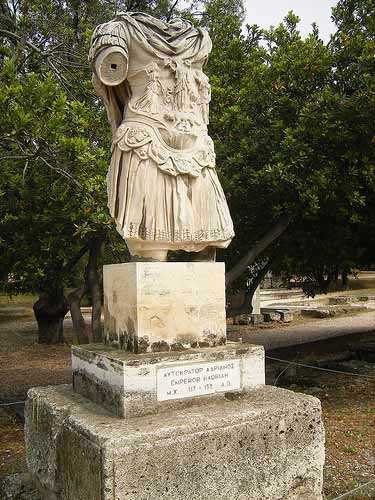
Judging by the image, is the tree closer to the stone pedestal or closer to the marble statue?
the marble statue

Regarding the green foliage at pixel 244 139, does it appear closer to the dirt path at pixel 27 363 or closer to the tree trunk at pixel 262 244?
the tree trunk at pixel 262 244

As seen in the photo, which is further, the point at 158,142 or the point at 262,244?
the point at 262,244

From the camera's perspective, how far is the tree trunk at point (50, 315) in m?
13.7

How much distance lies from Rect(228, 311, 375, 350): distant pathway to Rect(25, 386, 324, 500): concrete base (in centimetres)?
958

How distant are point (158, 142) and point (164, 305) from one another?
1085mm

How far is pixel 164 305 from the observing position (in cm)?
338

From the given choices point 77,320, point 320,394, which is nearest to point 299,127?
point 320,394

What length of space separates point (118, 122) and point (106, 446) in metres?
2.25

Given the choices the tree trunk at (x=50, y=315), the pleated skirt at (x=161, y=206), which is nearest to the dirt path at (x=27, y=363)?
the tree trunk at (x=50, y=315)

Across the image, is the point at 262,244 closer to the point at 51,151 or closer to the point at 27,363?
the point at 51,151

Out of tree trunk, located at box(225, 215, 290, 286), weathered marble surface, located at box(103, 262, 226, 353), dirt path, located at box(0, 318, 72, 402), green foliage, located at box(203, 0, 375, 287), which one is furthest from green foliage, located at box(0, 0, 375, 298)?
weathered marble surface, located at box(103, 262, 226, 353)

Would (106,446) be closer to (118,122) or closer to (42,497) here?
(42,497)

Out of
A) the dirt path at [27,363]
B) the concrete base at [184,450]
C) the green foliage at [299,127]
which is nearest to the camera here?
the concrete base at [184,450]

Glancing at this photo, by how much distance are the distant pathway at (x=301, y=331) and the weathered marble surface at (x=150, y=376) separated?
9.53 meters
